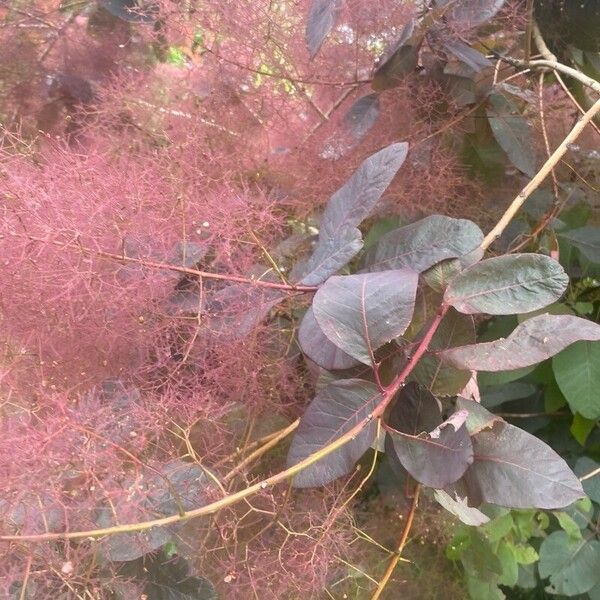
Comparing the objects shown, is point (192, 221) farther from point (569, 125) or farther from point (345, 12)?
point (569, 125)

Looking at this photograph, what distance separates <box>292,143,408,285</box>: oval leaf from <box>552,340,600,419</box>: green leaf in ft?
1.62

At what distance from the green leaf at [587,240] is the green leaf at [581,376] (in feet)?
0.40

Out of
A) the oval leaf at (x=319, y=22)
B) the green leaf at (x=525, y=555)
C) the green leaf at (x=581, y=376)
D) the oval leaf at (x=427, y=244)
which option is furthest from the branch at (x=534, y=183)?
the green leaf at (x=525, y=555)

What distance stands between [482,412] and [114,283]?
35 centimetres

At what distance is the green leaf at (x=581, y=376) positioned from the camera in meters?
1.03

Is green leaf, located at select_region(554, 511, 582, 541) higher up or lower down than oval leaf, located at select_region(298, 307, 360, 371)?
lower down

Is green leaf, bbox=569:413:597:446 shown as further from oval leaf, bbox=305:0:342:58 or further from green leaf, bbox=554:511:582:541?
oval leaf, bbox=305:0:342:58

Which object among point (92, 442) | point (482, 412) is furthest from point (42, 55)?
point (482, 412)

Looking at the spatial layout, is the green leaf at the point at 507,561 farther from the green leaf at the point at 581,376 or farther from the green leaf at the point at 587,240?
the green leaf at the point at 587,240

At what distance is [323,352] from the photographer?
666 millimetres

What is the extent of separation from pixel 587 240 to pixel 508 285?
499mm

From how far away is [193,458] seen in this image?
2.10 feet

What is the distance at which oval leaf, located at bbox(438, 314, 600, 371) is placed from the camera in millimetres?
588

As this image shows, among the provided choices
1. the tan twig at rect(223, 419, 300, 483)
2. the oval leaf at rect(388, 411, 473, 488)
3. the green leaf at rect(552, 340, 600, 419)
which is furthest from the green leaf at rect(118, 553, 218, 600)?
the green leaf at rect(552, 340, 600, 419)
